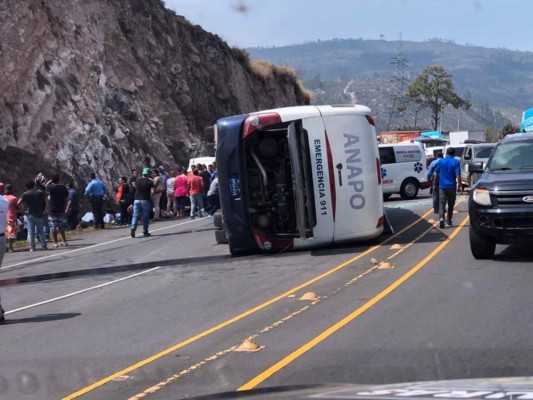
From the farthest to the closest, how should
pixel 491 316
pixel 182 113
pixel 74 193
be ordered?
pixel 182 113 → pixel 74 193 → pixel 491 316

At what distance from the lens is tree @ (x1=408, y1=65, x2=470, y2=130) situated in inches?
3401

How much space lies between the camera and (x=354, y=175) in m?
14.9

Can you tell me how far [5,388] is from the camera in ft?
22.6

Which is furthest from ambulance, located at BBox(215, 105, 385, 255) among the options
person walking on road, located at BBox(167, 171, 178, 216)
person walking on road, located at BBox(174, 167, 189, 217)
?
person walking on road, located at BBox(167, 171, 178, 216)

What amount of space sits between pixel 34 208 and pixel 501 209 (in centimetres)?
1157

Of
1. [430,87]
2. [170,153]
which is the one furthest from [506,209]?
[430,87]

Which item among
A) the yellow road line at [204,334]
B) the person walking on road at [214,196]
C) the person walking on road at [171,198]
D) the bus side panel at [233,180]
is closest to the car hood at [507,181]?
the yellow road line at [204,334]

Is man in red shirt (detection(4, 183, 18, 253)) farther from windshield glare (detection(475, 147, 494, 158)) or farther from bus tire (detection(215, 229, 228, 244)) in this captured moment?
windshield glare (detection(475, 147, 494, 158))

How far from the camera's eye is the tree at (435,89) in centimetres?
8638

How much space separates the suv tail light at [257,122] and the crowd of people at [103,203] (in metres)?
5.59

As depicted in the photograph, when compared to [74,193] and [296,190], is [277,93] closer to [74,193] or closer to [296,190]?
[74,193]

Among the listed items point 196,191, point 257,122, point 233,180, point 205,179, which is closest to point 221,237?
point 233,180

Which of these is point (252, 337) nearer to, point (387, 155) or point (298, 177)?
point (298, 177)

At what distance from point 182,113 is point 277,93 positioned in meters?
13.0
